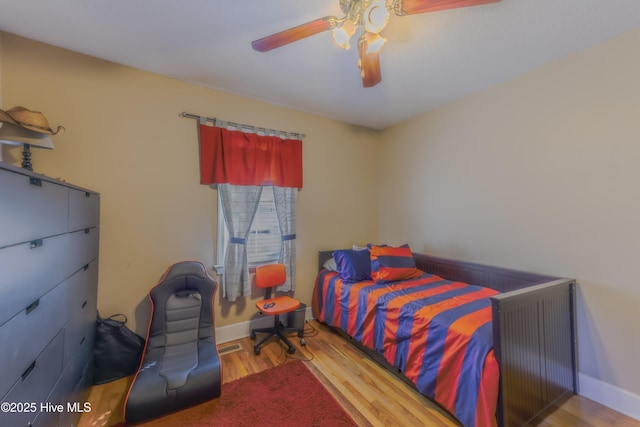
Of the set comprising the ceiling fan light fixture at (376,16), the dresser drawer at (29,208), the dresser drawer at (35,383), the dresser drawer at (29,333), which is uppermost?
the ceiling fan light fixture at (376,16)

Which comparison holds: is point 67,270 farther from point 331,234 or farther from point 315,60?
point 331,234

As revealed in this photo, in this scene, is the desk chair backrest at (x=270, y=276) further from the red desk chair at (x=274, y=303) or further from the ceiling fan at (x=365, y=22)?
the ceiling fan at (x=365, y=22)

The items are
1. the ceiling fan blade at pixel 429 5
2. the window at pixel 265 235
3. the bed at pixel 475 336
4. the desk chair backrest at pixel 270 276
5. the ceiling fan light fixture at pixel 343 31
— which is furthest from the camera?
the window at pixel 265 235

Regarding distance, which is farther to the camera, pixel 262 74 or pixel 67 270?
pixel 262 74

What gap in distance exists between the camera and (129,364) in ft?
6.61

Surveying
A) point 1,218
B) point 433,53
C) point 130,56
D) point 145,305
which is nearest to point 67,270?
Answer: point 1,218

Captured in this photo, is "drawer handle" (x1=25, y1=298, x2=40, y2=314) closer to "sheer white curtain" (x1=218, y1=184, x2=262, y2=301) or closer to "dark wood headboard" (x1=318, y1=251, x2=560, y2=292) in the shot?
"sheer white curtain" (x1=218, y1=184, x2=262, y2=301)

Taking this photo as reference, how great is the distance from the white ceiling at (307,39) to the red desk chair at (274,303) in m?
1.84

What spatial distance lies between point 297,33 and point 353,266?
6.74 feet

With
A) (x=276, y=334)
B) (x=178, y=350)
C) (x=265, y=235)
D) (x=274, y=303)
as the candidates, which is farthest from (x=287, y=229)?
(x=178, y=350)

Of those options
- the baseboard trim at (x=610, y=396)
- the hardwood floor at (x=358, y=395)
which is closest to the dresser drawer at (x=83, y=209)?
the hardwood floor at (x=358, y=395)

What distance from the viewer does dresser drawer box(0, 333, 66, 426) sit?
2.88ft

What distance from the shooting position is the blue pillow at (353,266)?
2619mm

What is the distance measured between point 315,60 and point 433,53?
91 cm
